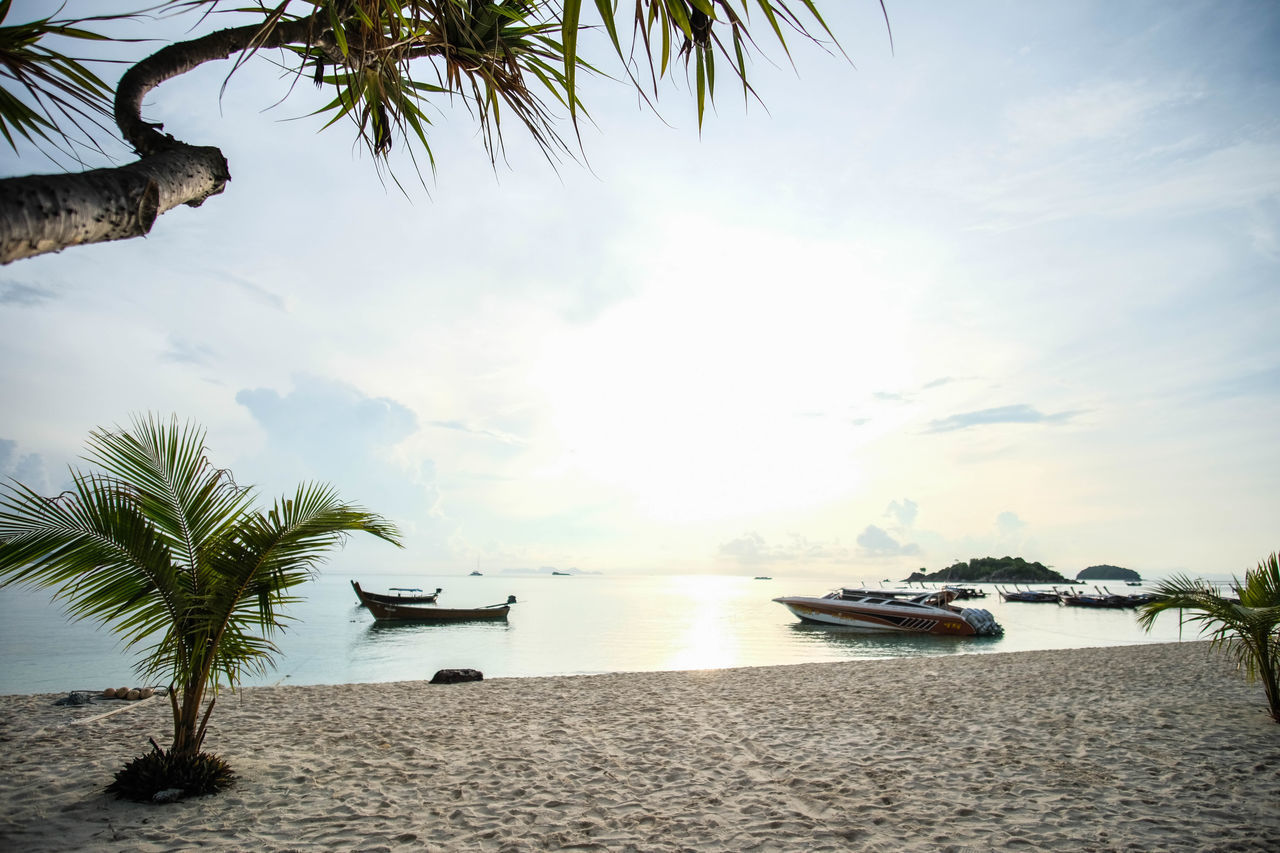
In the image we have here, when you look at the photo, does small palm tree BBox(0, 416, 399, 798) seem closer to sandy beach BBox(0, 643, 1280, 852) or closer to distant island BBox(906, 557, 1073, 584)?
sandy beach BBox(0, 643, 1280, 852)

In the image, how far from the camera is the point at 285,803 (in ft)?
14.5

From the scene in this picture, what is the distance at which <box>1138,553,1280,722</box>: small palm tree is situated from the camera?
623 centimetres

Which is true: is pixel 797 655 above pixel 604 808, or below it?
below

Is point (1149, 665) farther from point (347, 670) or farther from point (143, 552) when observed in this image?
point (347, 670)

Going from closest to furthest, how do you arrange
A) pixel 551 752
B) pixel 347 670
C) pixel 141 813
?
pixel 141 813, pixel 551 752, pixel 347 670

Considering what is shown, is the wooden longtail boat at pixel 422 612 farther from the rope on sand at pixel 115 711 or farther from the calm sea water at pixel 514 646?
the rope on sand at pixel 115 711

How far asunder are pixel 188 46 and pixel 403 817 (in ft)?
14.8

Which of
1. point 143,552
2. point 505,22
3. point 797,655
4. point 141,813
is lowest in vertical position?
point 797,655

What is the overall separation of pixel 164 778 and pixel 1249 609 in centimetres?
967

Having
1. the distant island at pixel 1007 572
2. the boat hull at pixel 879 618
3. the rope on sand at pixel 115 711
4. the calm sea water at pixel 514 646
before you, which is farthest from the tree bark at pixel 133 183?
the distant island at pixel 1007 572

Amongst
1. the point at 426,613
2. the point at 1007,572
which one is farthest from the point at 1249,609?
the point at 1007,572

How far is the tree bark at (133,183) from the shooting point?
4.15 ft

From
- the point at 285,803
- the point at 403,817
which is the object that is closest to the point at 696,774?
the point at 403,817

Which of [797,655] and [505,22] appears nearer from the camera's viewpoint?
[505,22]
